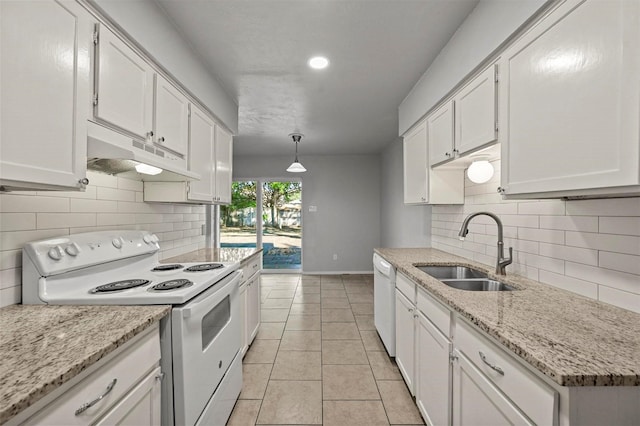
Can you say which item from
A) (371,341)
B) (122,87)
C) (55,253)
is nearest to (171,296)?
(55,253)

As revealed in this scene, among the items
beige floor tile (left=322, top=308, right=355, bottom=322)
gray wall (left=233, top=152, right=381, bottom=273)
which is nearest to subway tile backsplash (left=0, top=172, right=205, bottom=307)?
beige floor tile (left=322, top=308, right=355, bottom=322)

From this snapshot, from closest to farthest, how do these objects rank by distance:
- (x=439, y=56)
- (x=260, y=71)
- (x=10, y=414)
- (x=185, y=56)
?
(x=10, y=414) < (x=185, y=56) < (x=439, y=56) < (x=260, y=71)

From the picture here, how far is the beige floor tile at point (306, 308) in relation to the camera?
12.5 ft

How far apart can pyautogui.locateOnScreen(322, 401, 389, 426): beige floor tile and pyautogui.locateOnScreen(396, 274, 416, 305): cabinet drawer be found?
77 cm

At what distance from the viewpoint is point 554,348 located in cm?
84

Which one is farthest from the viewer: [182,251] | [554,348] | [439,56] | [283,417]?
[182,251]

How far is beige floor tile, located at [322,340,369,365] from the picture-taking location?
2.57 metres

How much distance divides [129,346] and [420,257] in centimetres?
219

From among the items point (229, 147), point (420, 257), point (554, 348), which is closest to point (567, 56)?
point (554, 348)

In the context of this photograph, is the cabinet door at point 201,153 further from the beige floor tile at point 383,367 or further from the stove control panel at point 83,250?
the beige floor tile at point 383,367

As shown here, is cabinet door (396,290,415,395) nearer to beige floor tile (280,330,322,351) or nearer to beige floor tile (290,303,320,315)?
beige floor tile (280,330,322,351)

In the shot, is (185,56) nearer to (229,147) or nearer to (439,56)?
(229,147)

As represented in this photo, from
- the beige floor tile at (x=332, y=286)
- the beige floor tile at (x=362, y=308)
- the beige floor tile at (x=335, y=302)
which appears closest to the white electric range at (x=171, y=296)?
the beige floor tile at (x=362, y=308)

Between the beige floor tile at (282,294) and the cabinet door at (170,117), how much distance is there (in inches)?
118
